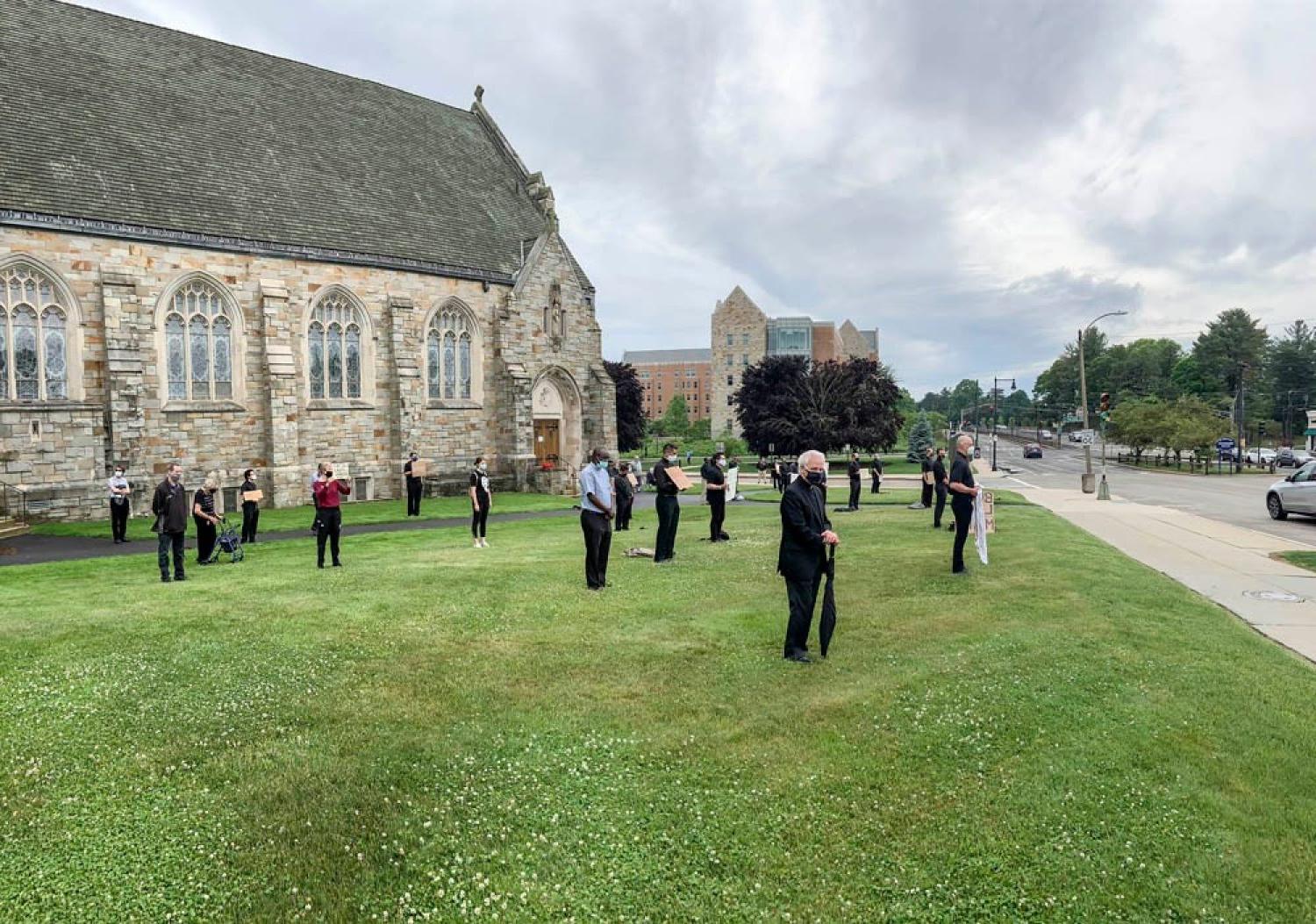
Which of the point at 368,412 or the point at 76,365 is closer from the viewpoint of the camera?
the point at 76,365

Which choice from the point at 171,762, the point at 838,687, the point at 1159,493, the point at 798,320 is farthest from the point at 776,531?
the point at 798,320

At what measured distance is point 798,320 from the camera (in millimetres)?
122000

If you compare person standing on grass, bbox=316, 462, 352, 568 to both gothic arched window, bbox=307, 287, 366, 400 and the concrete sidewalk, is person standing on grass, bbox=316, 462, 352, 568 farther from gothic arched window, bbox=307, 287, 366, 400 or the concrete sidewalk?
gothic arched window, bbox=307, 287, 366, 400

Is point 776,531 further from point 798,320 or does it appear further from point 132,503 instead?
point 798,320

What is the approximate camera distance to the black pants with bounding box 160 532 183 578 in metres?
12.3

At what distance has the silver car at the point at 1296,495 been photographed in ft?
76.1

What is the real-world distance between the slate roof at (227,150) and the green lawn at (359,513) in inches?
345

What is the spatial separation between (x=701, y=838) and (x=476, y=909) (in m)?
1.42

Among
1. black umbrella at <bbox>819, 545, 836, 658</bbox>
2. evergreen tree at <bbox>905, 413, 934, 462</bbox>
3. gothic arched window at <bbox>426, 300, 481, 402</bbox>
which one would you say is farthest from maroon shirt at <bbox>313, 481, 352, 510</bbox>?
evergreen tree at <bbox>905, 413, 934, 462</bbox>

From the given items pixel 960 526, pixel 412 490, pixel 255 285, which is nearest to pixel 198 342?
pixel 255 285

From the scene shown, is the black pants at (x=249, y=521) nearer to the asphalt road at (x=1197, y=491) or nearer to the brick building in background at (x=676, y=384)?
the asphalt road at (x=1197, y=491)

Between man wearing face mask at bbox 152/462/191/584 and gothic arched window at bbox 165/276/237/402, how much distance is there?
13.6 metres

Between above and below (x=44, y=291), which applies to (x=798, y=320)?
above

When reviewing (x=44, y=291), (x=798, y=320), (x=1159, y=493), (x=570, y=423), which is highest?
(x=798, y=320)
